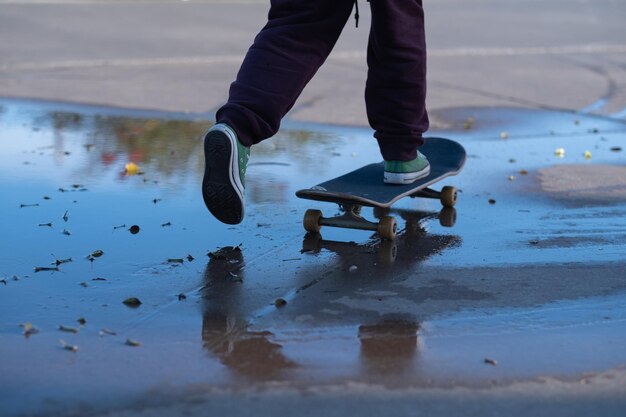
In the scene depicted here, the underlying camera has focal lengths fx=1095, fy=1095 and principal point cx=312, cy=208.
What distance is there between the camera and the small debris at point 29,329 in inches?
126

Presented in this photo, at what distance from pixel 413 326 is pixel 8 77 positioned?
5867mm

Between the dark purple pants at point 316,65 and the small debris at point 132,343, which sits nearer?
the small debris at point 132,343

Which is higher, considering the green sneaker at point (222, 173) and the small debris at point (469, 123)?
the green sneaker at point (222, 173)

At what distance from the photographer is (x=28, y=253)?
407cm

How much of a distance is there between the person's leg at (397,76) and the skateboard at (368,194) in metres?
0.15

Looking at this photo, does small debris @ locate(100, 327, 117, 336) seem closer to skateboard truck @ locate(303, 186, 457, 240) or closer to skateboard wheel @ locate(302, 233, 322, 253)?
skateboard wheel @ locate(302, 233, 322, 253)

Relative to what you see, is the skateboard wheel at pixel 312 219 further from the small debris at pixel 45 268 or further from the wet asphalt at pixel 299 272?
the small debris at pixel 45 268

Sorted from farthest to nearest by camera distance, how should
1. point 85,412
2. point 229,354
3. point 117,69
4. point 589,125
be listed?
point 117,69, point 589,125, point 229,354, point 85,412

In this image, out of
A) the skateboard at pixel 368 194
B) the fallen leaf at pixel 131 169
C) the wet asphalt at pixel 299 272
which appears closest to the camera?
the wet asphalt at pixel 299 272

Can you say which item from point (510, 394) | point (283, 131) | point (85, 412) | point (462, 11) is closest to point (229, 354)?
point (85, 412)

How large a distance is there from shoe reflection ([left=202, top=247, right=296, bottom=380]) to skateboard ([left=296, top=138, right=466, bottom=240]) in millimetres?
617

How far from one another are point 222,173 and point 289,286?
0.57 m

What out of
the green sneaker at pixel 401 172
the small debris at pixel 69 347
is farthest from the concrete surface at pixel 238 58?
the small debris at pixel 69 347

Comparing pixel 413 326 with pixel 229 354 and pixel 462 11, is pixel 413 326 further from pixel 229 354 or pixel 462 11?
pixel 462 11
